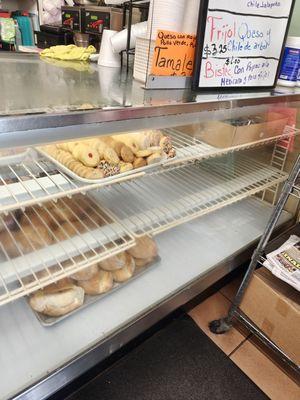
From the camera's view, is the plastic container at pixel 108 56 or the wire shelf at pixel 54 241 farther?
the plastic container at pixel 108 56

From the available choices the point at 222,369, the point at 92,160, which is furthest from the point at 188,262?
the point at 92,160

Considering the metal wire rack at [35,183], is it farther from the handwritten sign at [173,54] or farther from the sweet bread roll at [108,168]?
the handwritten sign at [173,54]

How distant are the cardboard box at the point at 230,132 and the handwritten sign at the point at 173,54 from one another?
23cm

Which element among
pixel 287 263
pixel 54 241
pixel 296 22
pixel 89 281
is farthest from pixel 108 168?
pixel 296 22

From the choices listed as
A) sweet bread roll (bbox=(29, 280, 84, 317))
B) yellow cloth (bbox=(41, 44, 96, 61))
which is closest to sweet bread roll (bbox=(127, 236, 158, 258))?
sweet bread roll (bbox=(29, 280, 84, 317))

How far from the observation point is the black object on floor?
1.05 m

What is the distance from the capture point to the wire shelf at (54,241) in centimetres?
77

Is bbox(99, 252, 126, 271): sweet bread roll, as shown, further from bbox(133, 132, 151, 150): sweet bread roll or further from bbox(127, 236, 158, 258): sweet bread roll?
bbox(133, 132, 151, 150): sweet bread roll

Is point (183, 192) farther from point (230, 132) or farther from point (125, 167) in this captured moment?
point (125, 167)

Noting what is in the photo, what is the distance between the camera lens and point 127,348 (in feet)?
3.84

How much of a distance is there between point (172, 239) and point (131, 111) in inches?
29.9

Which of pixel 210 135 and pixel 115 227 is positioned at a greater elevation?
pixel 210 135

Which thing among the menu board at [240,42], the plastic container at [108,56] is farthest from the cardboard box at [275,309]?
the plastic container at [108,56]

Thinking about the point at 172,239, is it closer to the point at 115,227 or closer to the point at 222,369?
the point at 115,227
